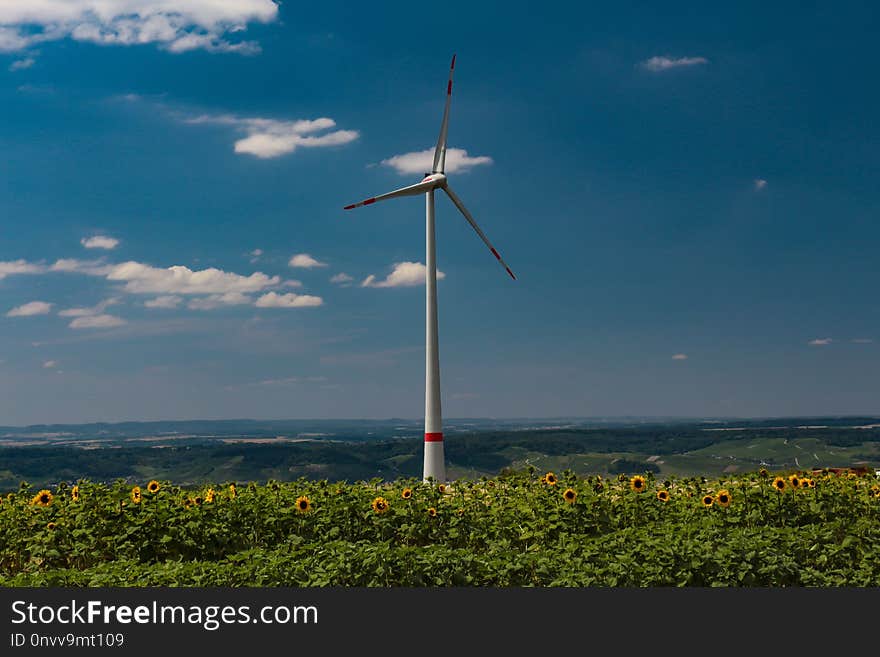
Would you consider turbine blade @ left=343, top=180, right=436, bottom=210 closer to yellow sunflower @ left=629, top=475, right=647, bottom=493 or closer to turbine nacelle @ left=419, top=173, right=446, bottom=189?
turbine nacelle @ left=419, top=173, right=446, bottom=189

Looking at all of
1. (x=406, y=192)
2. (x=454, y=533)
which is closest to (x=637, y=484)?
(x=454, y=533)

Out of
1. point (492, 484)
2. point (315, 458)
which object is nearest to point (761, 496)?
point (492, 484)

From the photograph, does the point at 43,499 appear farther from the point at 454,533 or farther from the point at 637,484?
Result: the point at 637,484

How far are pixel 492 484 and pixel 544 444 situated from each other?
119 metres

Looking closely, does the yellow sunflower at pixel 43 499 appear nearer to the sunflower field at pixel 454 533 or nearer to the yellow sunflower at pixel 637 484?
the sunflower field at pixel 454 533

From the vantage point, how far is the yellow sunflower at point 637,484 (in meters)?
17.3

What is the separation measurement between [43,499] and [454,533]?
796 cm

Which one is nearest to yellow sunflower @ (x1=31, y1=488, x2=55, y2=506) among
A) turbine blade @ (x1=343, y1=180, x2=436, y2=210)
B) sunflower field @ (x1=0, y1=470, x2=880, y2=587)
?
sunflower field @ (x1=0, y1=470, x2=880, y2=587)

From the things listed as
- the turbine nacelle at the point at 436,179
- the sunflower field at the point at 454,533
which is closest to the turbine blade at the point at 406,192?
the turbine nacelle at the point at 436,179

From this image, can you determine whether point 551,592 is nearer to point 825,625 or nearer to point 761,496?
point 825,625

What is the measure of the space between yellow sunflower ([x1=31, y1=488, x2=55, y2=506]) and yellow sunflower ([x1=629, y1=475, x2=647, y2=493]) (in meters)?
11.4

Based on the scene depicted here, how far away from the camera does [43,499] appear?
54.1 ft

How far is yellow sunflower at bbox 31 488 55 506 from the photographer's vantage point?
646 inches

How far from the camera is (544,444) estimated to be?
5418 inches
